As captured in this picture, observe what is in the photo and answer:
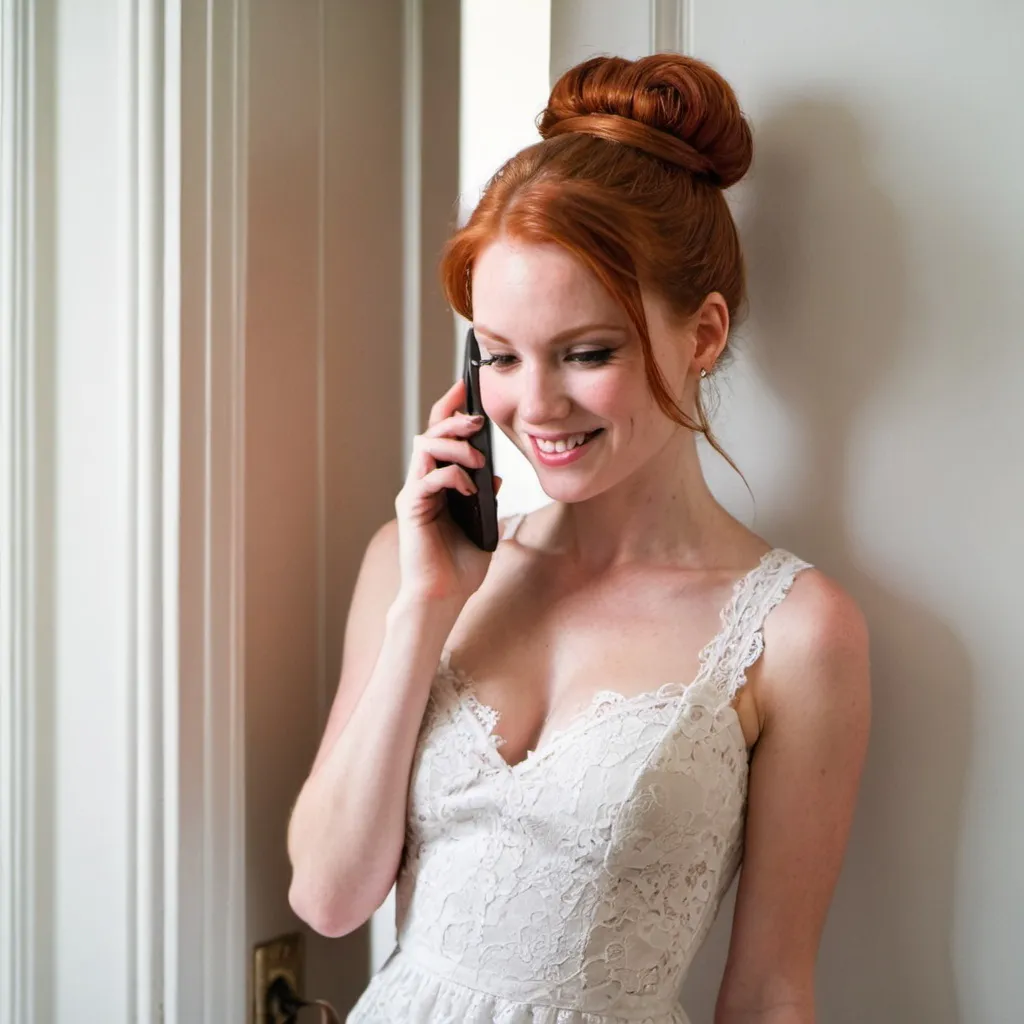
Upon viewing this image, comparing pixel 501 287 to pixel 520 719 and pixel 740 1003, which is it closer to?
pixel 520 719

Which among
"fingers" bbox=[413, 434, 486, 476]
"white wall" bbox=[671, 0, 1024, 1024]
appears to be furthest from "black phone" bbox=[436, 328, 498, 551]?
"white wall" bbox=[671, 0, 1024, 1024]

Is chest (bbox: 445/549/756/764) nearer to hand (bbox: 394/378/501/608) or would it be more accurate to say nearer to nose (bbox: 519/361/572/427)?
hand (bbox: 394/378/501/608)

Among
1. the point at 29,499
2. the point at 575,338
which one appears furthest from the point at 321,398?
the point at 575,338

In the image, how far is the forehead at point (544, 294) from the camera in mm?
1058

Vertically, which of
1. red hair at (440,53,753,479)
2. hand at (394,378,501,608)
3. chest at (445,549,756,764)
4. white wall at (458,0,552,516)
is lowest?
chest at (445,549,756,764)

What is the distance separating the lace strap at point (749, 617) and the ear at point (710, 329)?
23 centimetres

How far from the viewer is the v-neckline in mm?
1097

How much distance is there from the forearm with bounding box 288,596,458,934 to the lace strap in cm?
29

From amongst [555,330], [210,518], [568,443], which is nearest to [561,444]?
[568,443]

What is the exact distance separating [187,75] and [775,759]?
987 mm

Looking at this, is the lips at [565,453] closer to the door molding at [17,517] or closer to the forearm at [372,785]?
the forearm at [372,785]

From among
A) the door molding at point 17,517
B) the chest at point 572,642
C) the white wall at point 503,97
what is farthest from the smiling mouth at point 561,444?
the door molding at point 17,517

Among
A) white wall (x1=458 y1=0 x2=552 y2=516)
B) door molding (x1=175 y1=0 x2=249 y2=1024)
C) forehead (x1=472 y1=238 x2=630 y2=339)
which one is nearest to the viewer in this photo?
forehead (x1=472 y1=238 x2=630 y2=339)

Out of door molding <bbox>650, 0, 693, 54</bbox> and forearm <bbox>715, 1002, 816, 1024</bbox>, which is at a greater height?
door molding <bbox>650, 0, 693, 54</bbox>
